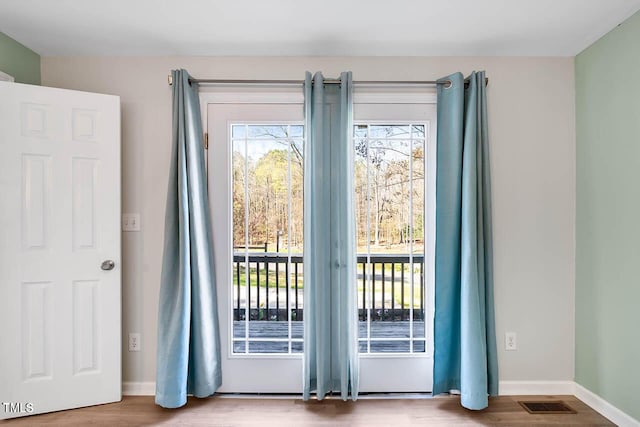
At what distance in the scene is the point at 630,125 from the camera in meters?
2.00

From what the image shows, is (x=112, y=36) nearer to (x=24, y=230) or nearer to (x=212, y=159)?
(x=212, y=159)

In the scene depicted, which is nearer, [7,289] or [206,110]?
[7,289]

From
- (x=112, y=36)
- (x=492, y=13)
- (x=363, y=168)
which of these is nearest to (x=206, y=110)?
(x=112, y=36)

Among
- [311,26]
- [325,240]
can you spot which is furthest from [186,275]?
[311,26]

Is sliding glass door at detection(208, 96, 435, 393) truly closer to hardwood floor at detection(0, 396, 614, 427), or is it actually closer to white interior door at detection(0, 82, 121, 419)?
hardwood floor at detection(0, 396, 614, 427)

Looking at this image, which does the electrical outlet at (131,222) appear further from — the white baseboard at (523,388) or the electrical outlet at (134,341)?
the white baseboard at (523,388)

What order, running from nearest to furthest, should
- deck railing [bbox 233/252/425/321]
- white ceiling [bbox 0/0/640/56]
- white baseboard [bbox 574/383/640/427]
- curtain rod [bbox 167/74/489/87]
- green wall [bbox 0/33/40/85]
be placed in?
white ceiling [bbox 0/0/640/56] < white baseboard [bbox 574/383/640/427] < green wall [bbox 0/33/40/85] < curtain rod [bbox 167/74/489/87] < deck railing [bbox 233/252/425/321]

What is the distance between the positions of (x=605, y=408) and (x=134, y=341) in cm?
298

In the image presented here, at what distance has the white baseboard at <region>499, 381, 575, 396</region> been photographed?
242 centimetres

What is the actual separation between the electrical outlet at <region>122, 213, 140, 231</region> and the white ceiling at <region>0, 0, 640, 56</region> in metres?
1.08

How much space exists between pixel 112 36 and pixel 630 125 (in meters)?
3.03

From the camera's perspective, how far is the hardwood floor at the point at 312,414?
2117 mm

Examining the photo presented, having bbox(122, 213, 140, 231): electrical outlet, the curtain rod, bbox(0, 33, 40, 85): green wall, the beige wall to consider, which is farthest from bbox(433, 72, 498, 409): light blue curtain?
bbox(0, 33, 40, 85): green wall

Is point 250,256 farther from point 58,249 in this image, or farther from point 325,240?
point 58,249
